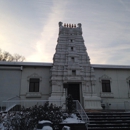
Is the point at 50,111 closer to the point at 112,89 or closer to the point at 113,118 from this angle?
the point at 113,118

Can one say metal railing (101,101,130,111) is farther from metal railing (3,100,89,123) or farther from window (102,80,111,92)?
metal railing (3,100,89,123)

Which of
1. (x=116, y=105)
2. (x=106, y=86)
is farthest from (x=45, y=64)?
(x=116, y=105)

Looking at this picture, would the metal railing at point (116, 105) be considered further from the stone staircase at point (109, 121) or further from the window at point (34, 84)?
the window at point (34, 84)

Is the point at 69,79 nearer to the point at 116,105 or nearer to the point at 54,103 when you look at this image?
the point at 54,103

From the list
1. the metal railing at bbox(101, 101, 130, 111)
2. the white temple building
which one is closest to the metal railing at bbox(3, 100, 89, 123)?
the white temple building

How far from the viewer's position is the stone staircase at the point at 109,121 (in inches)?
331

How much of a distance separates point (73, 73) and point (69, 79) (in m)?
0.97

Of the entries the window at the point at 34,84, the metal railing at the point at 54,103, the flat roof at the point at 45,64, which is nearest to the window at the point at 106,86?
the flat roof at the point at 45,64

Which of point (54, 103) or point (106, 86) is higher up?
point (106, 86)

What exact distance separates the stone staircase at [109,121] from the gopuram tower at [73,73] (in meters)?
4.11

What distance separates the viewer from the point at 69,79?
48.4 feet

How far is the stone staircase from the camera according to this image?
841 cm

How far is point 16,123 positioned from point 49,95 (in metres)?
8.80

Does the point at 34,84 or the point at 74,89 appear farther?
the point at 34,84
